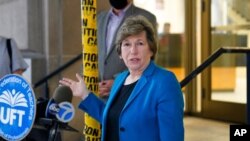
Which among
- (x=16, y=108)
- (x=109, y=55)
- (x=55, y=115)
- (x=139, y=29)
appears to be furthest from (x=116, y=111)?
(x=109, y=55)

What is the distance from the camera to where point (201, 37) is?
7238 millimetres

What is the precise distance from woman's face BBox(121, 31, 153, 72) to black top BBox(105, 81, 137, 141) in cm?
11

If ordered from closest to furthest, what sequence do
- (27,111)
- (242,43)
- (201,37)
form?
(27,111), (242,43), (201,37)

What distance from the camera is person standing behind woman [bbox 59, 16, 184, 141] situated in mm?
2080

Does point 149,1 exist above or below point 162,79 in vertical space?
above

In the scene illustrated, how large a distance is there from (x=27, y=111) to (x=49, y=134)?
7.6 inches

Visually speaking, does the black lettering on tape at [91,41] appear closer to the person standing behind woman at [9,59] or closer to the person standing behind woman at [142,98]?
the person standing behind woman at [142,98]

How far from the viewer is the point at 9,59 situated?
3816 millimetres

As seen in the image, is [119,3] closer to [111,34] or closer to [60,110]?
[111,34]

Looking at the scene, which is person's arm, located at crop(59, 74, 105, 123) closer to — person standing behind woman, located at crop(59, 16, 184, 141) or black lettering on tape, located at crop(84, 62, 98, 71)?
person standing behind woman, located at crop(59, 16, 184, 141)

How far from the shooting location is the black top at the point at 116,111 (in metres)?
2.26

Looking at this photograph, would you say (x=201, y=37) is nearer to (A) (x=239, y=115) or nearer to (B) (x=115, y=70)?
(A) (x=239, y=115)

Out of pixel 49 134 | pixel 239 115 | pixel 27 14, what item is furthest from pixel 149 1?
pixel 49 134

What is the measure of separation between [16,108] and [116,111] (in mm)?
545
